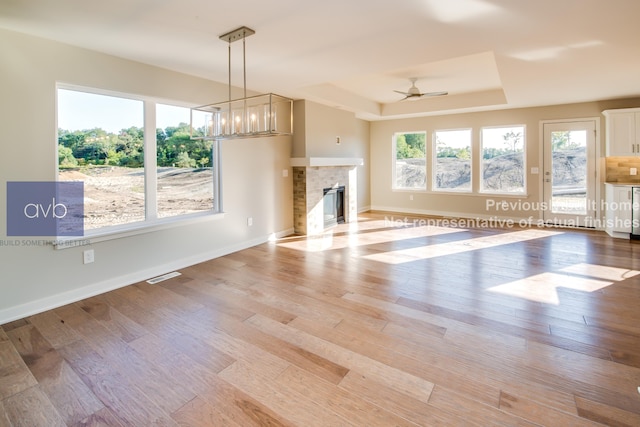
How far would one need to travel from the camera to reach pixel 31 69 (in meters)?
3.07

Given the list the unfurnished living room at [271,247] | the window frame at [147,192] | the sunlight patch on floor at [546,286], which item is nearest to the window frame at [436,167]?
the unfurnished living room at [271,247]

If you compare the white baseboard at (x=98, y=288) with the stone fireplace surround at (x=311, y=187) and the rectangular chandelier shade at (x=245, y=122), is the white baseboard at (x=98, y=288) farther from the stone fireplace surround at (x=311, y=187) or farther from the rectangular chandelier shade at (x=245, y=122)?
the rectangular chandelier shade at (x=245, y=122)

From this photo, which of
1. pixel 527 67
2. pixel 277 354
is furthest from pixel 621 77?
pixel 277 354

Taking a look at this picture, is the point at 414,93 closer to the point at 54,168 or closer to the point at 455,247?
the point at 455,247

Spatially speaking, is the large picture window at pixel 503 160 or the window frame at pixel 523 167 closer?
the window frame at pixel 523 167

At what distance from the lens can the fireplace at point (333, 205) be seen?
22.9ft

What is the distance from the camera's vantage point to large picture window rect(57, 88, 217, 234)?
3.50 m

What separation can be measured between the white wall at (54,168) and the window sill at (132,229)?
6 cm

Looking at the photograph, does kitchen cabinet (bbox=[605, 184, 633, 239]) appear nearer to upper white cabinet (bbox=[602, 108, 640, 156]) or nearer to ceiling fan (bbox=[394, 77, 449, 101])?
upper white cabinet (bbox=[602, 108, 640, 156])

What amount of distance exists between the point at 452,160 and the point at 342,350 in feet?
22.2

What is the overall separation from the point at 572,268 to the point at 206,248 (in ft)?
15.9

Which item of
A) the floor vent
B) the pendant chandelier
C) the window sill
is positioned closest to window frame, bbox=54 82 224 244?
the window sill

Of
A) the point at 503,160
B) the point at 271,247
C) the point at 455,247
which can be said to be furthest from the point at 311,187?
the point at 503,160

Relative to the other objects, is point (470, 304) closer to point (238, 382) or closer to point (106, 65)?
point (238, 382)
